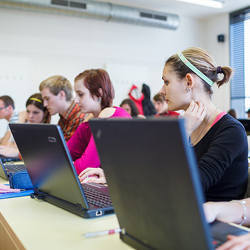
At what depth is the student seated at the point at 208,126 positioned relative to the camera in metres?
1.07

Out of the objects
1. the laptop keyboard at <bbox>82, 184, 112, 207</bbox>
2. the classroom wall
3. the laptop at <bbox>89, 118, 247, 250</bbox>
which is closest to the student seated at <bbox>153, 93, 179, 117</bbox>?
the classroom wall

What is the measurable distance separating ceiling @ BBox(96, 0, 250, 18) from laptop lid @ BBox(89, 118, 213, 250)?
4741 millimetres

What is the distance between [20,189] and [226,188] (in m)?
0.81

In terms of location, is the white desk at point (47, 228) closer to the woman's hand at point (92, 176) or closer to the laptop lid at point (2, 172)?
the woman's hand at point (92, 176)

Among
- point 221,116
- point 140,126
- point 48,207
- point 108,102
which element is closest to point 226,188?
point 221,116

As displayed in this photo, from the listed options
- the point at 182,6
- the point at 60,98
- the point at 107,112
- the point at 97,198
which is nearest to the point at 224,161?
the point at 97,198

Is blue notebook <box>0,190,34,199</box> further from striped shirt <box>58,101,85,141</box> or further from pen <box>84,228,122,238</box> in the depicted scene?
striped shirt <box>58,101,85,141</box>

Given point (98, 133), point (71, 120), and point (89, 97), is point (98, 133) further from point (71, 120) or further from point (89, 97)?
point (71, 120)

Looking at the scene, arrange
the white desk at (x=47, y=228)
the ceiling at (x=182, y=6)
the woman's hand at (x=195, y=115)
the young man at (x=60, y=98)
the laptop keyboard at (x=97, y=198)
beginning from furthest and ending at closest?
the ceiling at (x=182, y=6) → the young man at (x=60, y=98) → the woman's hand at (x=195, y=115) → the laptop keyboard at (x=97, y=198) → the white desk at (x=47, y=228)

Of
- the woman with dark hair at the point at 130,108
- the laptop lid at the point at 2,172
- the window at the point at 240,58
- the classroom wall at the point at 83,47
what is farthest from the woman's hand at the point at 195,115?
the window at the point at 240,58

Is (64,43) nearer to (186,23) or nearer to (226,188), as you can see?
(186,23)

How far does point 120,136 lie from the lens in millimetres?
588

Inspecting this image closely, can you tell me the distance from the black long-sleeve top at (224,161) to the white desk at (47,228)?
0.35m

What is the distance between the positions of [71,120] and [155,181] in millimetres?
1956
